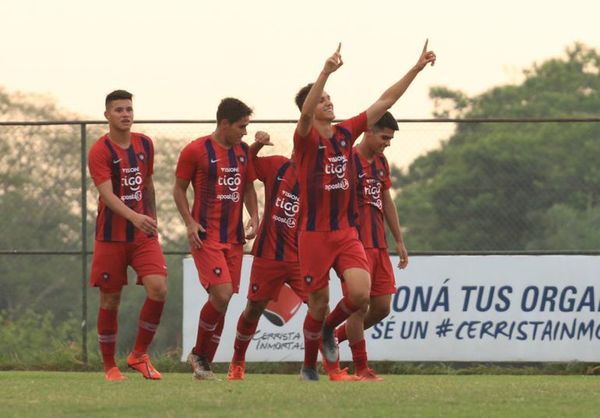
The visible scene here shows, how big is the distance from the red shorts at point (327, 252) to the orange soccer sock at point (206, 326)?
3.27 ft

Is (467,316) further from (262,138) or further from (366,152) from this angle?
(262,138)

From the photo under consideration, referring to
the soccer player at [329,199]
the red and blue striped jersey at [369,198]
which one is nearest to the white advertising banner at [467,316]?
the red and blue striped jersey at [369,198]

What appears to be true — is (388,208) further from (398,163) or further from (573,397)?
(398,163)

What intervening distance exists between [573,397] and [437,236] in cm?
1353

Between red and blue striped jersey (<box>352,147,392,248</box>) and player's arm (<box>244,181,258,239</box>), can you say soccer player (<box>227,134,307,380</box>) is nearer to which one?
player's arm (<box>244,181,258,239</box>)

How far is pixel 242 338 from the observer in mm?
12625

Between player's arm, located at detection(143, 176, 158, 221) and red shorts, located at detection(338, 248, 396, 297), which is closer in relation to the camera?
player's arm, located at detection(143, 176, 158, 221)

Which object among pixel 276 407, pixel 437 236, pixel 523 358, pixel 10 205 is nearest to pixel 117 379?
pixel 276 407

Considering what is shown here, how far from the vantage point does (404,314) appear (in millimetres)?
15758

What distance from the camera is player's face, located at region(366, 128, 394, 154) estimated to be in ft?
39.9

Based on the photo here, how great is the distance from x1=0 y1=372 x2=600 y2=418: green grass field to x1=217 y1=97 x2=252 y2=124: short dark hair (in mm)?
1943

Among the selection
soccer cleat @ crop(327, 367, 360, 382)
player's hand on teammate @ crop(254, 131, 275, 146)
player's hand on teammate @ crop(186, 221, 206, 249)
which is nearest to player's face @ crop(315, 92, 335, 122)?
player's hand on teammate @ crop(254, 131, 275, 146)

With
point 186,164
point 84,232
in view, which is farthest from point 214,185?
point 84,232

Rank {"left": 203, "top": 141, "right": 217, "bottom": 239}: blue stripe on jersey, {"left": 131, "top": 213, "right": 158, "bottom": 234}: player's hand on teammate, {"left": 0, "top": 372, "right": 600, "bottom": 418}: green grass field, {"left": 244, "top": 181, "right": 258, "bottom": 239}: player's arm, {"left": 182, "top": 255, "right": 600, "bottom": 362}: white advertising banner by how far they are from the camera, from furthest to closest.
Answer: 1. {"left": 182, "top": 255, "right": 600, "bottom": 362}: white advertising banner
2. {"left": 244, "top": 181, "right": 258, "bottom": 239}: player's arm
3. {"left": 203, "top": 141, "right": 217, "bottom": 239}: blue stripe on jersey
4. {"left": 131, "top": 213, "right": 158, "bottom": 234}: player's hand on teammate
5. {"left": 0, "top": 372, "right": 600, "bottom": 418}: green grass field
